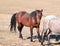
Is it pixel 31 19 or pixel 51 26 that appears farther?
pixel 31 19

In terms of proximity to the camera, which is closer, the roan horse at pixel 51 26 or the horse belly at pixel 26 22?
the roan horse at pixel 51 26

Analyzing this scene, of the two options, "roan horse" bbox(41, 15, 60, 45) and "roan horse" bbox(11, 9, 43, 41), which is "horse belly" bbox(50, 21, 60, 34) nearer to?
"roan horse" bbox(41, 15, 60, 45)

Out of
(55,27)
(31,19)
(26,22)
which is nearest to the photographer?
(55,27)

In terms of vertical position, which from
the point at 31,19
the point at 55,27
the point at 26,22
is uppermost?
the point at 31,19

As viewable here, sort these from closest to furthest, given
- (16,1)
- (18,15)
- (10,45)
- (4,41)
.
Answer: (10,45), (4,41), (18,15), (16,1)

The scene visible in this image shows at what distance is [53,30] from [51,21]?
0.42 meters

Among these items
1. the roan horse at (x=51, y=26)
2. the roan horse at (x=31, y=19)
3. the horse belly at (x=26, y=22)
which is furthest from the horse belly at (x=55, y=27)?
the horse belly at (x=26, y=22)

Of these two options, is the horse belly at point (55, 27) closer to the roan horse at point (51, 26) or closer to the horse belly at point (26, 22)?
the roan horse at point (51, 26)

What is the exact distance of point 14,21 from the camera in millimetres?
11398

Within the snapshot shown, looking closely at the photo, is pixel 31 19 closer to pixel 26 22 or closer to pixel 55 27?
pixel 26 22

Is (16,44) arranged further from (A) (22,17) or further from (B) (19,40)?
(A) (22,17)

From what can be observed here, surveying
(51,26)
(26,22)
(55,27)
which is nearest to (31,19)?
(26,22)

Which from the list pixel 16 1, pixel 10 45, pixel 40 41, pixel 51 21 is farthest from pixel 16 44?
pixel 16 1

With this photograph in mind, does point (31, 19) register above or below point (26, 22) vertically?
above
